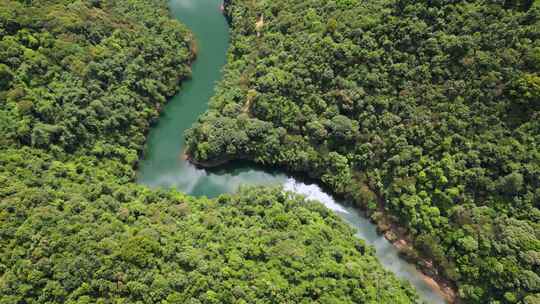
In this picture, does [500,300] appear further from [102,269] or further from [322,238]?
[102,269]

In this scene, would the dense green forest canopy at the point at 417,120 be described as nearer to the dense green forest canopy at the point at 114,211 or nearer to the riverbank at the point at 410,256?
the riverbank at the point at 410,256

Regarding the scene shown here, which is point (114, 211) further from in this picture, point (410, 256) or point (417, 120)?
point (417, 120)

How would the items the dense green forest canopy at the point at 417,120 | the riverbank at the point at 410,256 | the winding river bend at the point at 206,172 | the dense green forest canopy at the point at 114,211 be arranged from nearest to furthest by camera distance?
the dense green forest canopy at the point at 114,211, the dense green forest canopy at the point at 417,120, the riverbank at the point at 410,256, the winding river bend at the point at 206,172

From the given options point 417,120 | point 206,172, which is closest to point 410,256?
point 417,120

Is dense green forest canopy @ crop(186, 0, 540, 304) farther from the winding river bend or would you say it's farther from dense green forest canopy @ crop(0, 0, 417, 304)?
dense green forest canopy @ crop(0, 0, 417, 304)

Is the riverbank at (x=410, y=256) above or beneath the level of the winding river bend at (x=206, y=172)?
beneath

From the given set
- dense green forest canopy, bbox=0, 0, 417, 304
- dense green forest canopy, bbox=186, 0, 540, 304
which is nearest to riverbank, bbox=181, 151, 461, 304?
dense green forest canopy, bbox=186, 0, 540, 304

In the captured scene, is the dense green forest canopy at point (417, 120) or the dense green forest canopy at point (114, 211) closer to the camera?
the dense green forest canopy at point (114, 211)

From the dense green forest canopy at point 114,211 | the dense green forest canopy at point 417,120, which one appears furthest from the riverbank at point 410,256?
the dense green forest canopy at point 114,211

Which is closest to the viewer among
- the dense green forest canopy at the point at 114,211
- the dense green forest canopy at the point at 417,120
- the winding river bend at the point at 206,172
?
the dense green forest canopy at the point at 114,211
